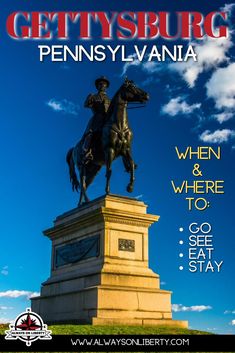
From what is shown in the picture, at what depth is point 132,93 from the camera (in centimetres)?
2027

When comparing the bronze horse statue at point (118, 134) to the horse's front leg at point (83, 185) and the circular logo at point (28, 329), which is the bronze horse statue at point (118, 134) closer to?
the horse's front leg at point (83, 185)

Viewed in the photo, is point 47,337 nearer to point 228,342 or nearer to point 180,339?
point 180,339

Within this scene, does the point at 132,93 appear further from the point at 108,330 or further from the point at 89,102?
the point at 108,330

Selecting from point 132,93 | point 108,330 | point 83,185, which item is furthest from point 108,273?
point 132,93

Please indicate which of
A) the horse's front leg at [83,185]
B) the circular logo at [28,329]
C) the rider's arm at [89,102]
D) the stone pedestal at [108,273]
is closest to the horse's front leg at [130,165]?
the stone pedestal at [108,273]

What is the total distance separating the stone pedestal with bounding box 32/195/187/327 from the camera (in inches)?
699

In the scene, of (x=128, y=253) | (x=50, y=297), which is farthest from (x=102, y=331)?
(x=50, y=297)

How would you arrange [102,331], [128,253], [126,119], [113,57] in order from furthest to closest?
[126,119], [128,253], [113,57], [102,331]

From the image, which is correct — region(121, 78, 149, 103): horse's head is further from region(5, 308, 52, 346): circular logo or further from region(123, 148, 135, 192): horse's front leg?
region(5, 308, 52, 346): circular logo

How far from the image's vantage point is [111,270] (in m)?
18.2

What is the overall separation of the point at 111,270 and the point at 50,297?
12.1 ft

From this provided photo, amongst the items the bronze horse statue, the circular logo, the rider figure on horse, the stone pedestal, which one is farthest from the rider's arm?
the circular logo

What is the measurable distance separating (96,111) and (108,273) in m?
6.38

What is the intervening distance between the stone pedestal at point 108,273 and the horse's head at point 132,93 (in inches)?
136
